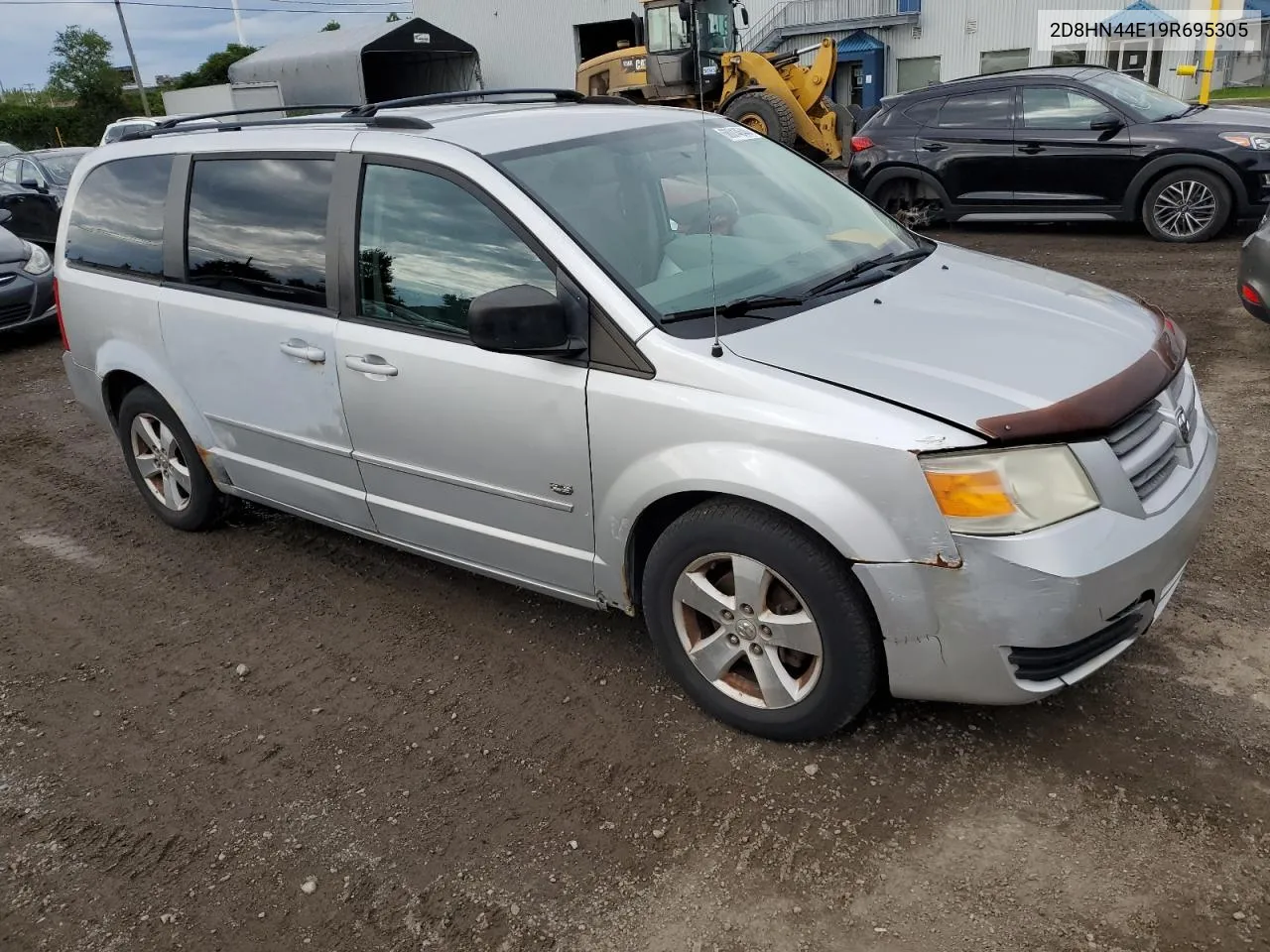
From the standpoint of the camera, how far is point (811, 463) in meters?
2.63

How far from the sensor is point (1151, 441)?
9.10 ft

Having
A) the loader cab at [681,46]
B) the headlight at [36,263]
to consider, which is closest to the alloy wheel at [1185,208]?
the loader cab at [681,46]

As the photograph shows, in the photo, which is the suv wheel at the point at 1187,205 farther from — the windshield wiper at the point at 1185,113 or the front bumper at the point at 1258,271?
the front bumper at the point at 1258,271

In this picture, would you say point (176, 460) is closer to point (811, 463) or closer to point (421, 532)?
point (421, 532)

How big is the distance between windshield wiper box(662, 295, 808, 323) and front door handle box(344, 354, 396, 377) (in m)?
1.05

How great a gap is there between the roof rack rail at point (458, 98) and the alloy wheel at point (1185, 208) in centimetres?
682

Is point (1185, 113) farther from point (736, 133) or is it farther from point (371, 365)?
point (371, 365)

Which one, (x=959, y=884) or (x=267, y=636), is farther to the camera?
(x=267, y=636)

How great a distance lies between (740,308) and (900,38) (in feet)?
104

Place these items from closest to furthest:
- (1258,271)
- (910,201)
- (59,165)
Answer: (1258,271)
(910,201)
(59,165)

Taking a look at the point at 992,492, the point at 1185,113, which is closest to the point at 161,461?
the point at 992,492

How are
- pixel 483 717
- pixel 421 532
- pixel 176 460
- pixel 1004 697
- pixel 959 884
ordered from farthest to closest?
pixel 176 460
pixel 421 532
pixel 483 717
pixel 1004 697
pixel 959 884

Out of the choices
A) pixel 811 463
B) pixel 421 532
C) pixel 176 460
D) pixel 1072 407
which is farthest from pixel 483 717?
pixel 176 460

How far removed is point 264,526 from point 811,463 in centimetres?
329
